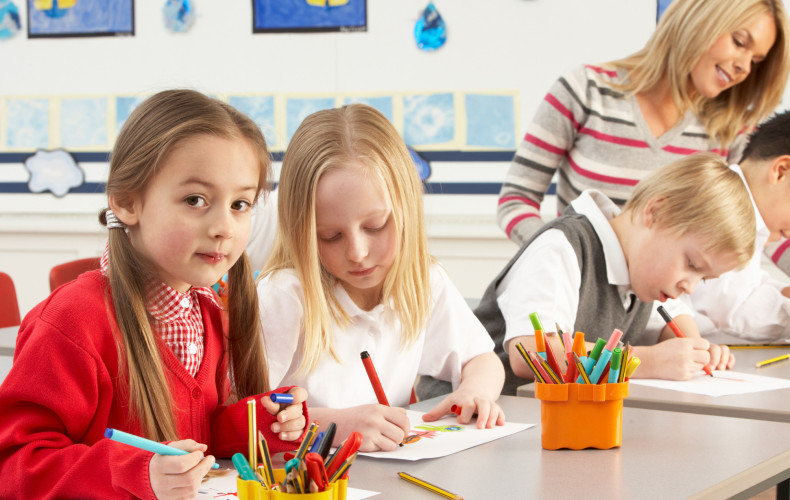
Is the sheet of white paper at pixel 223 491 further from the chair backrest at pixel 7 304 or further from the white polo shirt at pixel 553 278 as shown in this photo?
the chair backrest at pixel 7 304

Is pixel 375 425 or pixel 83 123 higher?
pixel 83 123

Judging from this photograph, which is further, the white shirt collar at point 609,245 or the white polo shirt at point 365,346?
the white shirt collar at point 609,245

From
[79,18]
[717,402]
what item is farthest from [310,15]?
[717,402]

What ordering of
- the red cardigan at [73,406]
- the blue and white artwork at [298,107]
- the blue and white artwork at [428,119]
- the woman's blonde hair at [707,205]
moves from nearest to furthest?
the red cardigan at [73,406] → the woman's blonde hair at [707,205] → the blue and white artwork at [428,119] → the blue and white artwork at [298,107]

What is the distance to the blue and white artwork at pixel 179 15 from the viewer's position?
12.7ft

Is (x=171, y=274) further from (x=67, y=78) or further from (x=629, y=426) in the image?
(x=67, y=78)

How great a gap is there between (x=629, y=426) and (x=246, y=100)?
2.96m

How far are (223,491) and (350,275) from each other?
1.64 feet

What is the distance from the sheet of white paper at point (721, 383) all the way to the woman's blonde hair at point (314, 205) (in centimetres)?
48

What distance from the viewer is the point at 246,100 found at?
12.6ft

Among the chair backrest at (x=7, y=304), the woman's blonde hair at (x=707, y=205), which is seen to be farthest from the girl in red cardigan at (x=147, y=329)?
the chair backrest at (x=7, y=304)

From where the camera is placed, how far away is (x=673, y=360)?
1.59 m

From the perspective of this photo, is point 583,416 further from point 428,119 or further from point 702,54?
point 428,119

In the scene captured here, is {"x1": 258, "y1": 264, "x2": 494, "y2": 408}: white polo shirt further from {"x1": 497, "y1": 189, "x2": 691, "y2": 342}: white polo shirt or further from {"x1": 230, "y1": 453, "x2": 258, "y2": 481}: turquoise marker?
{"x1": 230, "y1": 453, "x2": 258, "y2": 481}: turquoise marker
